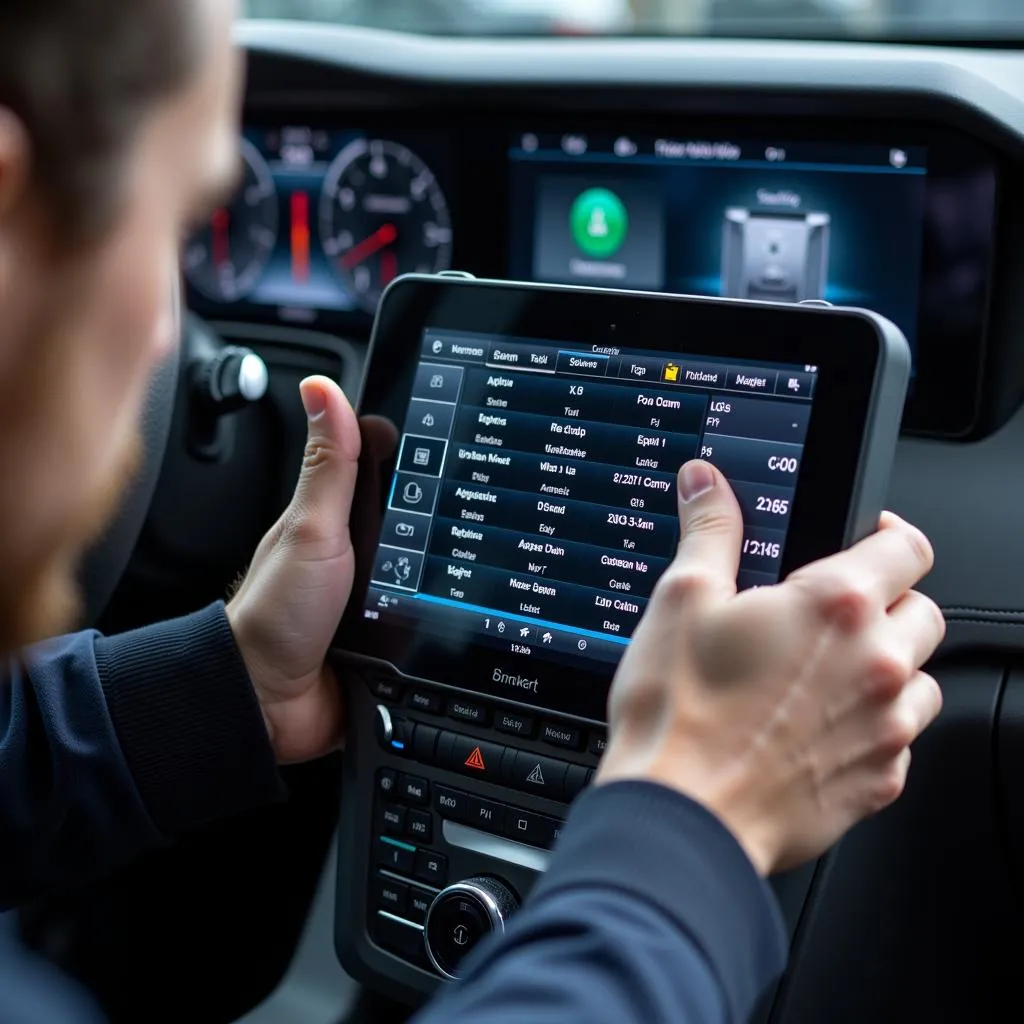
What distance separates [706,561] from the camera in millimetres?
812

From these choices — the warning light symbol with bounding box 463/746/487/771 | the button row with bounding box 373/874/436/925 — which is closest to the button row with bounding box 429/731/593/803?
the warning light symbol with bounding box 463/746/487/771

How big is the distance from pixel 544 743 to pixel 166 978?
32.0 inches

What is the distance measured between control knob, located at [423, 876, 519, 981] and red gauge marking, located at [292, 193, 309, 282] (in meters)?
0.89

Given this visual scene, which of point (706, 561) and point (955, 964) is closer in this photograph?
point (706, 561)

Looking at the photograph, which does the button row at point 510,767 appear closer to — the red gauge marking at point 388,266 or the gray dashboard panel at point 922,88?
the gray dashboard panel at point 922,88

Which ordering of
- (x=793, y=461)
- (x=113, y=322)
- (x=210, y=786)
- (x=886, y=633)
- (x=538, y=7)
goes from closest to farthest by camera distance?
(x=113, y=322) < (x=886, y=633) < (x=793, y=461) < (x=210, y=786) < (x=538, y=7)

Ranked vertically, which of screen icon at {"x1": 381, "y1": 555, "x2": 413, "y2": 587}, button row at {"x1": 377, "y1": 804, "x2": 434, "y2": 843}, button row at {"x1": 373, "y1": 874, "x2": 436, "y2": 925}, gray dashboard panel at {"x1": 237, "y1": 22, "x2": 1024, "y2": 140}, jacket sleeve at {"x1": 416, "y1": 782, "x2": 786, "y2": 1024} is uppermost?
gray dashboard panel at {"x1": 237, "y1": 22, "x2": 1024, "y2": 140}

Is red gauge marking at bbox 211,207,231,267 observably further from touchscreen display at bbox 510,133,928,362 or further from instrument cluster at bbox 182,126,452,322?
touchscreen display at bbox 510,133,928,362

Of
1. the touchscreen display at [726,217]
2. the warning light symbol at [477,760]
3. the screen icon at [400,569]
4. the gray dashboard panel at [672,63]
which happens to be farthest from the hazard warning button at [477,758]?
the gray dashboard panel at [672,63]

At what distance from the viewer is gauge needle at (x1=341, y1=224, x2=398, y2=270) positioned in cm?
161

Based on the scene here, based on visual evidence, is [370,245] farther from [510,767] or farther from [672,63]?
[510,767]

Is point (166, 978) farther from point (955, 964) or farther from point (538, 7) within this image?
point (538, 7)

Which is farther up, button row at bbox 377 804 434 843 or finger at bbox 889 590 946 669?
finger at bbox 889 590 946 669

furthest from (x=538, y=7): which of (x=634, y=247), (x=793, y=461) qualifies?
(x=793, y=461)
